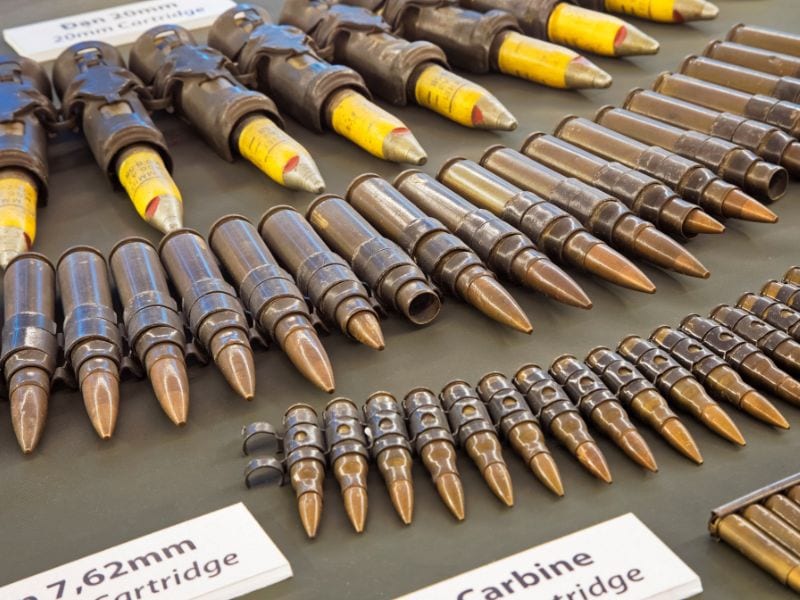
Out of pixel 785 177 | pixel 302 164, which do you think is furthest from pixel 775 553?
pixel 302 164

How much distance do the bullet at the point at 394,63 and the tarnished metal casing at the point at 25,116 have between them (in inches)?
52.5

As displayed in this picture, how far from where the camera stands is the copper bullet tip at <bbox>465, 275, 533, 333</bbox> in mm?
3221

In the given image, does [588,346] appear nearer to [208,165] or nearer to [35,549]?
[35,549]

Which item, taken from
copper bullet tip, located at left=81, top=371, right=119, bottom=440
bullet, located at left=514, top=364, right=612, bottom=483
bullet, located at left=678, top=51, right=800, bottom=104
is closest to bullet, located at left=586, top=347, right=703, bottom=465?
bullet, located at left=514, top=364, right=612, bottom=483

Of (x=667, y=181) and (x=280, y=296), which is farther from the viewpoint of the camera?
(x=667, y=181)

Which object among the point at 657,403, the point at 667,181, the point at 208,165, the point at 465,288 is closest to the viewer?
the point at 657,403

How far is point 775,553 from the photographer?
2.34m

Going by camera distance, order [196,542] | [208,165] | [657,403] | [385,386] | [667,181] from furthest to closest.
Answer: [208,165] < [667,181] < [385,386] < [657,403] < [196,542]

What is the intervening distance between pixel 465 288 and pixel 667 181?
3.37ft

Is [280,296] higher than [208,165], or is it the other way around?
[280,296]

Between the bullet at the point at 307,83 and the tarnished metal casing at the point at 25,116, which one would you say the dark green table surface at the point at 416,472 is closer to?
the tarnished metal casing at the point at 25,116

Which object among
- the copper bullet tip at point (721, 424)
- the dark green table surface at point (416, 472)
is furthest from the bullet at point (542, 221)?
the copper bullet tip at point (721, 424)

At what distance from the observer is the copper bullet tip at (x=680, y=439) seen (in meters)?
2.71

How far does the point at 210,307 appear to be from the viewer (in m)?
3.19
